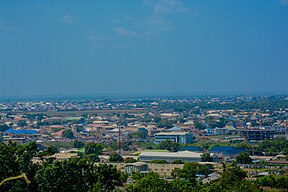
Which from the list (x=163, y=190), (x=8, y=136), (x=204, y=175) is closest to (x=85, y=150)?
(x=204, y=175)

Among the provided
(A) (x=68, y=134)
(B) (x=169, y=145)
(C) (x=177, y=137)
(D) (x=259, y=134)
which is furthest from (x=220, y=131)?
(A) (x=68, y=134)

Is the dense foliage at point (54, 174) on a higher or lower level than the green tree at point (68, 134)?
higher

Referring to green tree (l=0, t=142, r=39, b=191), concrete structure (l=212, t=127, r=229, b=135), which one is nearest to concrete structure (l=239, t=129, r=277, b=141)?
concrete structure (l=212, t=127, r=229, b=135)

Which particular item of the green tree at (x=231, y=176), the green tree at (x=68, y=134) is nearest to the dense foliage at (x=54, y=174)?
the green tree at (x=231, y=176)

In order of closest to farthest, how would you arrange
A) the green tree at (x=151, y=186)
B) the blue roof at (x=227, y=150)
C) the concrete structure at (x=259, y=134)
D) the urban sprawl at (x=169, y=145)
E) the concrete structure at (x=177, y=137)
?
the green tree at (x=151, y=186)
the urban sprawl at (x=169, y=145)
the blue roof at (x=227, y=150)
the concrete structure at (x=177, y=137)
the concrete structure at (x=259, y=134)

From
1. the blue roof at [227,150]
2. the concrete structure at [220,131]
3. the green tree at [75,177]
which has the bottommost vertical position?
the concrete structure at [220,131]

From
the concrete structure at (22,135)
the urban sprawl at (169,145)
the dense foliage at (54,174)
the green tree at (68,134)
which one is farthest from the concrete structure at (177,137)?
the dense foliage at (54,174)

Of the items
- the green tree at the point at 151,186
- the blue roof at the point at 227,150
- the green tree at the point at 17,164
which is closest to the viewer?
the green tree at the point at 17,164

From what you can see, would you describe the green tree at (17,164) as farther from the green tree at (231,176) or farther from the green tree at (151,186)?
the green tree at (231,176)

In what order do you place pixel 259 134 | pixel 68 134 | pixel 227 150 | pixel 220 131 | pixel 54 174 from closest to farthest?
pixel 54 174 < pixel 227 150 < pixel 259 134 < pixel 68 134 < pixel 220 131

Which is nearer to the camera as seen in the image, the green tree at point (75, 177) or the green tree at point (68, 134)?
the green tree at point (75, 177)

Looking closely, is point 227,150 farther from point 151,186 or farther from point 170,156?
point 151,186
